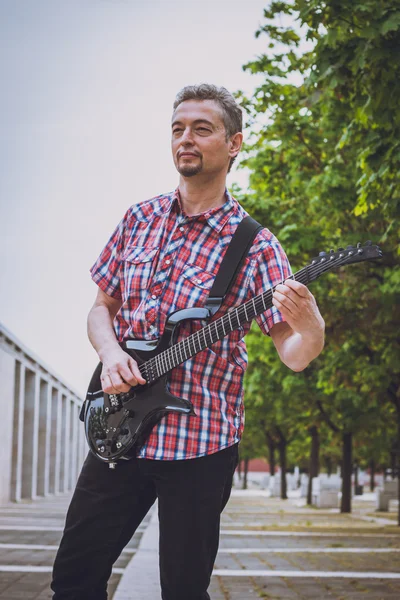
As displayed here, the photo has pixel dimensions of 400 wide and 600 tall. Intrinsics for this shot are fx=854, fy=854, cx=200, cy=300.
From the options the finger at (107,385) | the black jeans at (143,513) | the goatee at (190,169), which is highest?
the goatee at (190,169)

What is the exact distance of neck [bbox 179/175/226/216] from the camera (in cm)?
324

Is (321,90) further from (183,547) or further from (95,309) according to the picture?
(183,547)

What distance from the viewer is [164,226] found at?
3.27m

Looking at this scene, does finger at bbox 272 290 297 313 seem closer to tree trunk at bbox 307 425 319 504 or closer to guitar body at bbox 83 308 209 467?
guitar body at bbox 83 308 209 467

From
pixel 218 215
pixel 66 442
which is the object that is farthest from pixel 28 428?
pixel 218 215

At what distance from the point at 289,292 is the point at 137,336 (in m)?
0.72

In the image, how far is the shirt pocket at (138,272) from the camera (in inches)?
124

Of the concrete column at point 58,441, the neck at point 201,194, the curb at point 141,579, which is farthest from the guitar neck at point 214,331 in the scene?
the concrete column at point 58,441

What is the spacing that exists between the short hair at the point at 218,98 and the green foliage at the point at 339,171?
14.8 ft

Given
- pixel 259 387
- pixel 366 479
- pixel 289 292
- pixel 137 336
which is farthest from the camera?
pixel 366 479

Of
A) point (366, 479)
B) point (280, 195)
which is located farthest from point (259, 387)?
point (366, 479)

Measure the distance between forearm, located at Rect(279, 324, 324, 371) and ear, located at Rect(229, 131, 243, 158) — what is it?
77cm

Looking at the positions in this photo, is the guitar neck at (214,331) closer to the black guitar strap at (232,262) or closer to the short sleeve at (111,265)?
the black guitar strap at (232,262)

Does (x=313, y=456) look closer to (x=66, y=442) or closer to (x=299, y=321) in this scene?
(x=66, y=442)
